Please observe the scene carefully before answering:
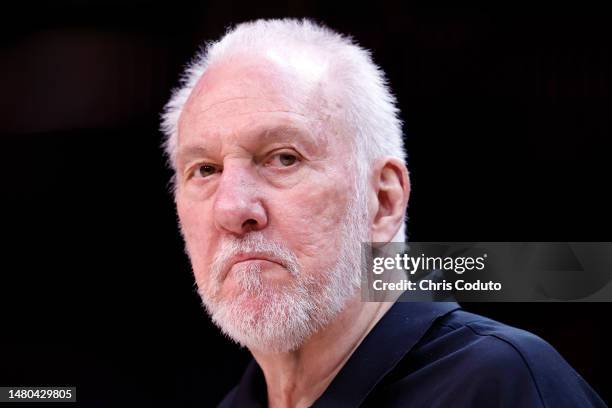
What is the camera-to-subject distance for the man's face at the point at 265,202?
1.22 m

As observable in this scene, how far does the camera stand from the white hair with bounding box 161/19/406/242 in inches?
52.3

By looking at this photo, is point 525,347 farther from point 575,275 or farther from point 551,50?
point 551,50

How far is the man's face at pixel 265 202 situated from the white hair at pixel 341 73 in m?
0.04

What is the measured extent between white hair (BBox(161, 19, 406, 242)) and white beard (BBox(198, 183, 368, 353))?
0.12 metres

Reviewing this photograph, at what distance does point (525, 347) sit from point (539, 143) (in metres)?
0.45

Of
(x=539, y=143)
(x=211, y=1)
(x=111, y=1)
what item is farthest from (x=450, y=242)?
(x=111, y=1)

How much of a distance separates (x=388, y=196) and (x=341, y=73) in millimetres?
244

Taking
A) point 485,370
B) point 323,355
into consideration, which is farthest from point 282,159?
point 485,370

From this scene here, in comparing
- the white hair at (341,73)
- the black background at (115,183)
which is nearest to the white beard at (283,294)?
the white hair at (341,73)

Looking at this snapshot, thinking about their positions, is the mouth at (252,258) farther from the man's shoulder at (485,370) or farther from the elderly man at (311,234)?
the man's shoulder at (485,370)

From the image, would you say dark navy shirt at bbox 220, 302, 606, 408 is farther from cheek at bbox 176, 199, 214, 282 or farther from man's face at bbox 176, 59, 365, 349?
cheek at bbox 176, 199, 214, 282

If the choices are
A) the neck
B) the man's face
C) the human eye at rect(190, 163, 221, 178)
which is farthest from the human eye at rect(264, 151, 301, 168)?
the neck

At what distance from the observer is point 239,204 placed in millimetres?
1207

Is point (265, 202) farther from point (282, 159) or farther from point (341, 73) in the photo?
point (341, 73)
